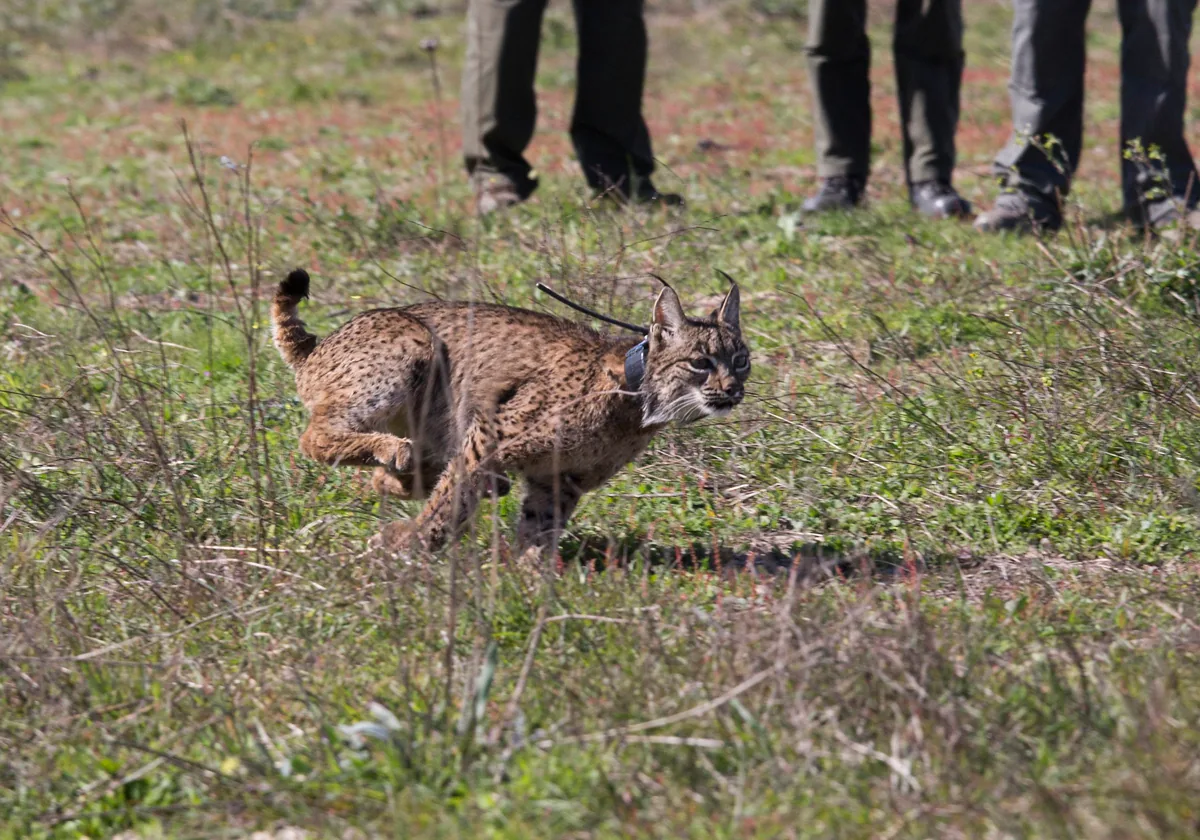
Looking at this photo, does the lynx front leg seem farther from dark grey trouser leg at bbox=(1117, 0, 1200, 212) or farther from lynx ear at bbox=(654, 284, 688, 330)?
dark grey trouser leg at bbox=(1117, 0, 1200, 212)

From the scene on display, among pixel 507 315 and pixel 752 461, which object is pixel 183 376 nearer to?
pixel 507 315

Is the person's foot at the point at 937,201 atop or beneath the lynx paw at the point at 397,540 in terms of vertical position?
atop

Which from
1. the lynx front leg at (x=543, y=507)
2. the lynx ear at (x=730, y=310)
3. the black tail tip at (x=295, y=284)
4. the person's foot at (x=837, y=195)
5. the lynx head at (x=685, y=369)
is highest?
the black tail tip at (x=295, y=284)

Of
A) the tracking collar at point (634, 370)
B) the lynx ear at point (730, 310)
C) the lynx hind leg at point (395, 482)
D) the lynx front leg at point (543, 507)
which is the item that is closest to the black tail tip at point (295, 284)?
the lynx hind leg at point (395, 482)

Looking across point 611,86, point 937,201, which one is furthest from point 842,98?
point 611,86

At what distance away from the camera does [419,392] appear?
457cm

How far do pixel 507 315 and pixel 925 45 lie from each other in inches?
161

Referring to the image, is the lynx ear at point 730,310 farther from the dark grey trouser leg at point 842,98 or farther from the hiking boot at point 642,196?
the dark grey trouser leg at point 842,98

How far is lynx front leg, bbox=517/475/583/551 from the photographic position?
4.47 meters

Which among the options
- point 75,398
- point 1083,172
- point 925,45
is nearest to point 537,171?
point 925,45

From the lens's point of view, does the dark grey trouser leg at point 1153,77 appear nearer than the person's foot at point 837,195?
Yes

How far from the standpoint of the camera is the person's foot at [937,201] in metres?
7.74

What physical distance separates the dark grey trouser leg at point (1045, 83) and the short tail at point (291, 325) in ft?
12.5

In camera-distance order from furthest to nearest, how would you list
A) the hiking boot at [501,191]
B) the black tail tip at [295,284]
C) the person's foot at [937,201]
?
1. the hiking boot at [501,191]
2. the person's foot at [937,201]
3. the black tail tip at [295,284]
